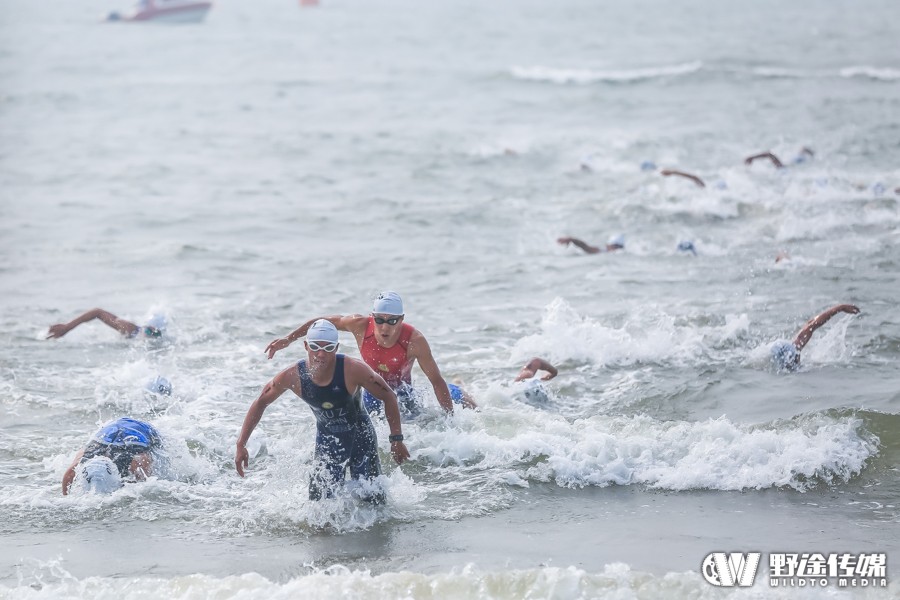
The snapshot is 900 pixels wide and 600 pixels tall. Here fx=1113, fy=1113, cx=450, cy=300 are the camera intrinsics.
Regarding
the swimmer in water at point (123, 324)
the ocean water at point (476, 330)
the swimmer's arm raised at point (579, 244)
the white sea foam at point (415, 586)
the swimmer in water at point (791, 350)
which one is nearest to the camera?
the white sea foam at point (415, 586)

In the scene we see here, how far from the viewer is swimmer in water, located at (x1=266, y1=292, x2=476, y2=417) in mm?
9734

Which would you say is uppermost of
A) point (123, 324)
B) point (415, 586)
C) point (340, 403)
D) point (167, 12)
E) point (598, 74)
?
→ point (167, 12)

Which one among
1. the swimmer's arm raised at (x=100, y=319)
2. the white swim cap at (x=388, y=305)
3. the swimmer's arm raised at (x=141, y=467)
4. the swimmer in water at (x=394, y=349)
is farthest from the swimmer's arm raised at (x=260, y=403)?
the swimmer's arm raised at (x=100, y=319)

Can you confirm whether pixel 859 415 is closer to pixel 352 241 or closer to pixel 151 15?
pixel 352 241

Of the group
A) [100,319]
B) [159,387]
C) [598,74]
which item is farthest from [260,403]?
[598,74]

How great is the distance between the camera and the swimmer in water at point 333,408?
8.28 meters

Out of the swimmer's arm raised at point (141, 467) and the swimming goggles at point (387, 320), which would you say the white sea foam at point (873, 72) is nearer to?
the swimming goggles at point (387, 320)

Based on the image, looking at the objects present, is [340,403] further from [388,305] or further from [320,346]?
[388,305]

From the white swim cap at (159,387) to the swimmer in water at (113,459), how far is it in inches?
82.6

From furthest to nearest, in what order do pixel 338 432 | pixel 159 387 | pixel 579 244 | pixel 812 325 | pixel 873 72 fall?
pixel 873 72
pixel 579 244
pixel 812 325
pixel 159 387
pixel 338 432

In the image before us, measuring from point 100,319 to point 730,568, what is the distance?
27.6ft

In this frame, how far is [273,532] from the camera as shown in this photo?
873 cm

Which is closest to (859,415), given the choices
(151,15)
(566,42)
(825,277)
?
(825,277)

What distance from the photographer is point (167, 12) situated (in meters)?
83.3
